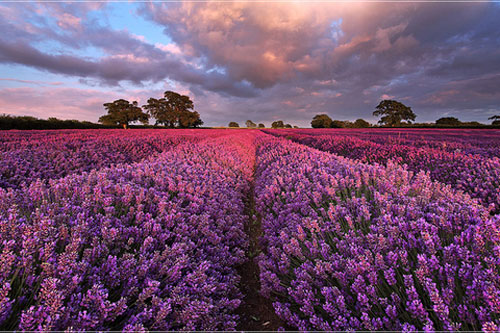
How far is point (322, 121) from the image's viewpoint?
225ft

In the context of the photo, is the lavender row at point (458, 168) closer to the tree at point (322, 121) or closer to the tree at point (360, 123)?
the tree at point (322, 121)

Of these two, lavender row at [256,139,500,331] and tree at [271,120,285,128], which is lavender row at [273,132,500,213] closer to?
lavender row at [256,139,500,331]

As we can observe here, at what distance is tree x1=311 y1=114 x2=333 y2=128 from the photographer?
66.8m

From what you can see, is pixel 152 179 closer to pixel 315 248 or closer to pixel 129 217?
pixel 129 217

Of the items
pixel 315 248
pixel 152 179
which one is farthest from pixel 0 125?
pixel 315 248

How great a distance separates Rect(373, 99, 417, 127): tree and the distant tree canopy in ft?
183

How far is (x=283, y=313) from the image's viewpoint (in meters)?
→ 1.64

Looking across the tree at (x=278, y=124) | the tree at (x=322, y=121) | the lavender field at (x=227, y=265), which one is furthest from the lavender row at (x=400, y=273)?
the tree at (x=278, y=124)

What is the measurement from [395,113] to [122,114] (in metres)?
75.0

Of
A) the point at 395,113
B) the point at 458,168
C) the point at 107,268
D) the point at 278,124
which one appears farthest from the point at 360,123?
the point at 107,268

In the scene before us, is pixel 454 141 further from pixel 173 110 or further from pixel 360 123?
pixel 360 123

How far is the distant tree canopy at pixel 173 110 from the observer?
5694cm

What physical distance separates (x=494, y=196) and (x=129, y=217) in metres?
5.07

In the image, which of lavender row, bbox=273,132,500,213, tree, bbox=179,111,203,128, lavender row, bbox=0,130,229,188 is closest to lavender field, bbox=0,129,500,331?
lavender row, bbox=273,132,500,213
